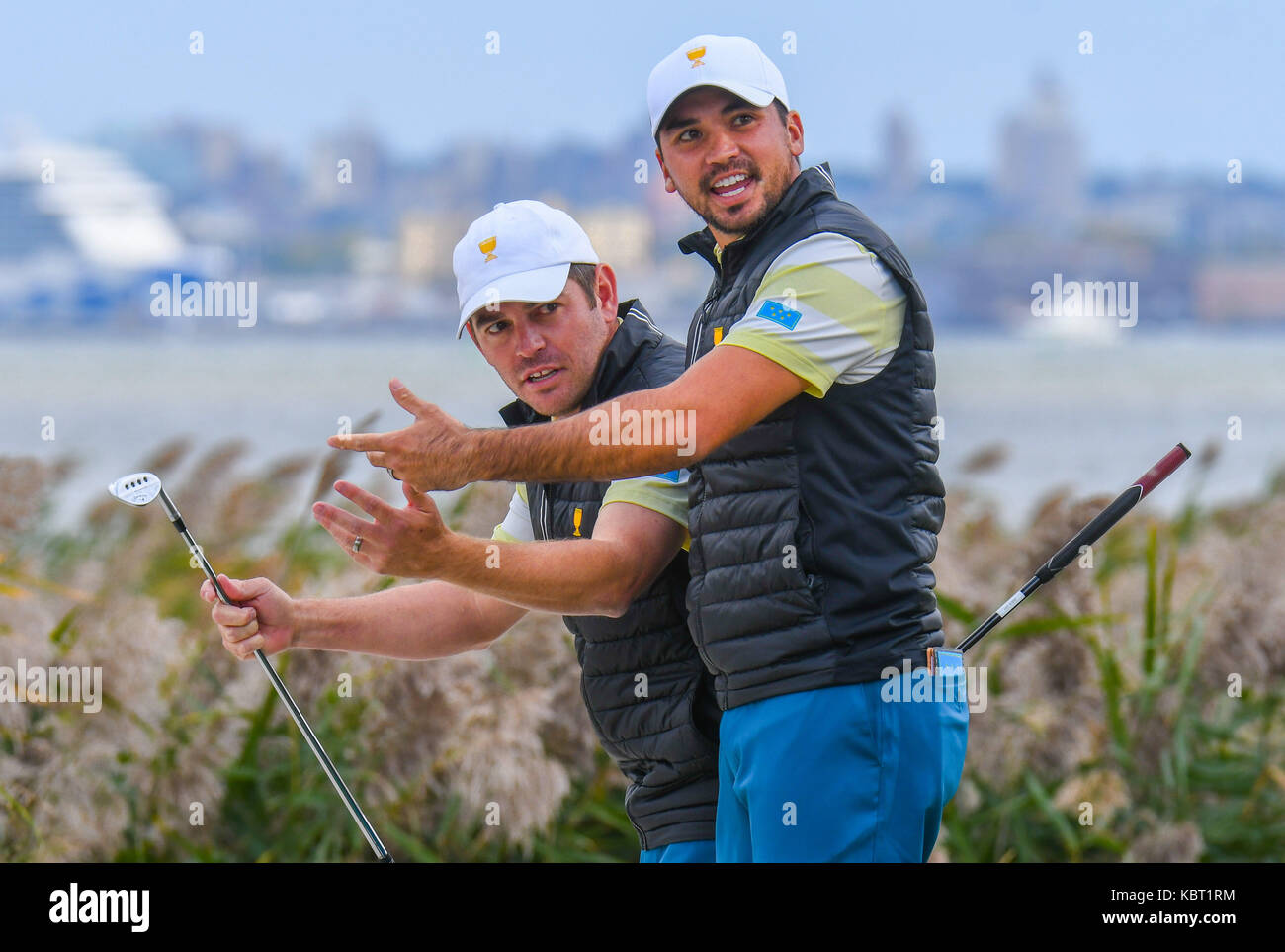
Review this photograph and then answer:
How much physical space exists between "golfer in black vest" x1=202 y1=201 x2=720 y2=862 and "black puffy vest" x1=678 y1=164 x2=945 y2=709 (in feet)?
0.81

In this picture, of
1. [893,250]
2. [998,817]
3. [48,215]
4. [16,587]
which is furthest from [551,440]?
[48,215]

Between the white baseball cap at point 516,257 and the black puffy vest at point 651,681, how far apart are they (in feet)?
0.71

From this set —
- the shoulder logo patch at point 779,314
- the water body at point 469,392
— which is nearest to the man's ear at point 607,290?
the shoulder logo patch at point 779,314

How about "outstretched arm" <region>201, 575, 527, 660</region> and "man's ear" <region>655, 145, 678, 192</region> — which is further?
"outstretched arm" <region>201, 575, 527, 660</region>

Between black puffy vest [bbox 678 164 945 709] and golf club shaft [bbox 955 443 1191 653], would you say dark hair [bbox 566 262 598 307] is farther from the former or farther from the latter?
golf club shaft [bbox 955 443 1191 653]

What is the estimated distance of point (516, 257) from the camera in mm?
3156

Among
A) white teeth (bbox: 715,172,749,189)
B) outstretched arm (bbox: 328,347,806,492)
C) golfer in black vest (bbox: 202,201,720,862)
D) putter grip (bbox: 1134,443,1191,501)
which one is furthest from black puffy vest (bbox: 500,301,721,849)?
putter grip (bbox: 1134,443,1191,501)

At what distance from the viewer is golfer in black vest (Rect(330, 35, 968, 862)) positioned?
2613 millimetres

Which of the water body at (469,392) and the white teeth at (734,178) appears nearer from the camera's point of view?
the white teeth at (734,178)

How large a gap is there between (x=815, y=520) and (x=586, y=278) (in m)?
0.91

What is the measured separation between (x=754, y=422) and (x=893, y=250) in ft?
1.51

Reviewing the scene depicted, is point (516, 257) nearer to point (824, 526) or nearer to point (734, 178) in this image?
point (734, 178)

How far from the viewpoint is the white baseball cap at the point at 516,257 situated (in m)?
3.12

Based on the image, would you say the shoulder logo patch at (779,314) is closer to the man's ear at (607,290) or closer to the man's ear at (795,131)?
the man's ear at (795,131)
